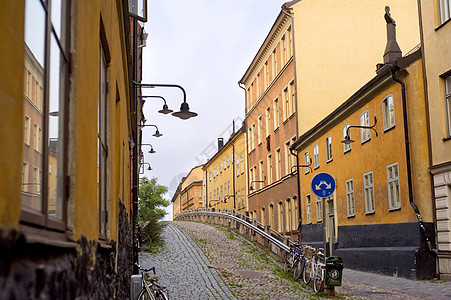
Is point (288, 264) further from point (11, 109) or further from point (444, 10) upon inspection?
point (11, 109)

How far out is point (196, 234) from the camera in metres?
33.4

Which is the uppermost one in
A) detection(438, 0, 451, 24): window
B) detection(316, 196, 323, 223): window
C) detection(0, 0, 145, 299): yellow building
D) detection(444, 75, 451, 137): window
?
detection(438, 0, 451, 24): window

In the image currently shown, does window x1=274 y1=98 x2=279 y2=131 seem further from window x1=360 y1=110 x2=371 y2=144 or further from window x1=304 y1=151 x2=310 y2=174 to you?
window x1=360 y1=110 x2=371 y2=144

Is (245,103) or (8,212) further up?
(245,103)

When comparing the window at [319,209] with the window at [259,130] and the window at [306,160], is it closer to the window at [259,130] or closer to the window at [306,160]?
the window at [306,160]

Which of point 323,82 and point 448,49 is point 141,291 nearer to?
point 448,49

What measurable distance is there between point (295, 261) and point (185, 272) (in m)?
3.73

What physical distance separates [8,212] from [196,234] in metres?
32.1

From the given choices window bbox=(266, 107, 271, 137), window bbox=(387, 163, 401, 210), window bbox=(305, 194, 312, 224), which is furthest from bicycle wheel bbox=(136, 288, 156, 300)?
window bbox=(266, 107, 271, 137)

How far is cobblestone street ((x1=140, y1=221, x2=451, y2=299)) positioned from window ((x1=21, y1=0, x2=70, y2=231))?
1136 cm

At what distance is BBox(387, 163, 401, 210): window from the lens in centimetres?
1941

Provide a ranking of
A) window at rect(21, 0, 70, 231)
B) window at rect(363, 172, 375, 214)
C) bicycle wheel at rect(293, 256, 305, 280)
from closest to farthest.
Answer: window at rect(21, 0, 70, 231) < bicycle wheel at rect(293, 256, 305, 280) < window at rect(363, 172, 375, 214)

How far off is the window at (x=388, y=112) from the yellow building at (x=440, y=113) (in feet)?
6.16

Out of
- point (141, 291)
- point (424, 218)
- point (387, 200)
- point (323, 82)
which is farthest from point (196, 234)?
point (141, 291)
